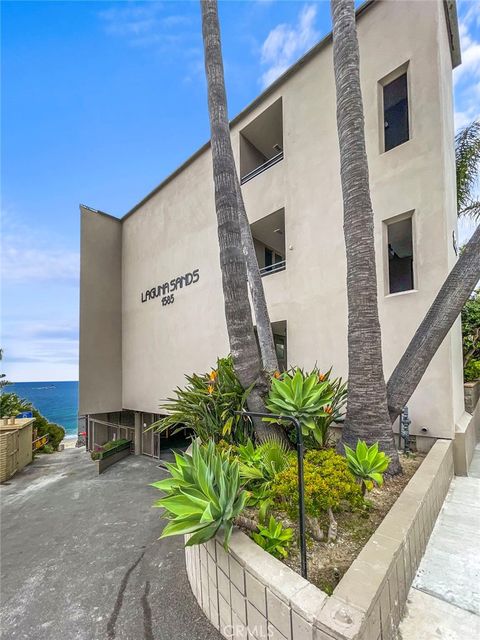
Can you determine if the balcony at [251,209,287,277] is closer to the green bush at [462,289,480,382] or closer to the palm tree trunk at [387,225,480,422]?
the palm tree trunk at [387,225,480,422]

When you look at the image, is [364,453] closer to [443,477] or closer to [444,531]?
[444,531]

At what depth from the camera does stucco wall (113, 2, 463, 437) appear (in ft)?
15.6

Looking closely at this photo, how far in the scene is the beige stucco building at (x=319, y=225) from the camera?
4.84 metres

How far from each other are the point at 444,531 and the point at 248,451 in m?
2.26

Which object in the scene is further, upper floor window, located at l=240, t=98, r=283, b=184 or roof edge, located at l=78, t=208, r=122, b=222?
roof edge, located at l=78, t=208, r=122, b=222

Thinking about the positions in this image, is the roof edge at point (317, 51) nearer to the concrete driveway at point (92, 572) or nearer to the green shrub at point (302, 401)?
the green shrub at point (302, 401)

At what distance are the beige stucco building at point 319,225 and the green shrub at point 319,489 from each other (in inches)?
114

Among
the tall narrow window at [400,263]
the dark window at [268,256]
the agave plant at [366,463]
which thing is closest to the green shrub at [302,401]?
the agave plant at [366,463]

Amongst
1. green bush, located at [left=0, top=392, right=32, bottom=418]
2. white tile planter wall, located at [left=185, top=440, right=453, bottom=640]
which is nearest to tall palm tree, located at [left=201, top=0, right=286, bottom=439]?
white tile planter wall, located at [left=185, top=440, right=453, bottom=640]

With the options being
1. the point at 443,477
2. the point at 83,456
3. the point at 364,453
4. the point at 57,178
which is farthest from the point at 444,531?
the point at 57,178

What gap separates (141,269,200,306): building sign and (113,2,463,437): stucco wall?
0.20m

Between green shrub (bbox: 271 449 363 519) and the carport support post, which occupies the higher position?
green shrub (bbox: 271 449 363 519)

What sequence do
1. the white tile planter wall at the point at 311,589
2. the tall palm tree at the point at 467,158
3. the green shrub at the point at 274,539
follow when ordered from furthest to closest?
1. the tall palm tree at the point at 467,158
2. the green shrub at the point at 274,539
3. the white tile planter wall at the point at 311,589

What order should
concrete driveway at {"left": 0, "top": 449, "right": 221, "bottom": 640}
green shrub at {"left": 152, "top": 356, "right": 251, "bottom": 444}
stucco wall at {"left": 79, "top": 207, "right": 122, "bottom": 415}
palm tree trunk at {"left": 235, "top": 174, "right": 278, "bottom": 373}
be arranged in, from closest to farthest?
concrete driveway at {"left": 0, "top": 449, "right": 221, "bottom": 640} < green shrub at {"left": 152, "top": 356, "right": 251, "bottom": 444} < palm tree trunk at {"left": 235, "top": 174, "right": 278, "bottom": 373} < stucco wall at {"left": 79, "top": 207, "right": 122, "bottom": 415}
